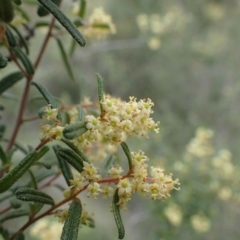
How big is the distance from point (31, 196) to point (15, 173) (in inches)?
1.6

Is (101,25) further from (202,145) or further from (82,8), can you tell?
(202,145)

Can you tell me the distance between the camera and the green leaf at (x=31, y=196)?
52 cm

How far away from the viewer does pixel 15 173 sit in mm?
518

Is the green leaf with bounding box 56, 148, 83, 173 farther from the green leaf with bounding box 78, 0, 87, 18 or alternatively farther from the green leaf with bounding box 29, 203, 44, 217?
the green leaf with bounding box 78, 0, 87, 18

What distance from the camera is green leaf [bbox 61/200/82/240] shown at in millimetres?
502

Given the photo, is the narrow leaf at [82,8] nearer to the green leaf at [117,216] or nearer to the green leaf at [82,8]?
the green leaf at [82,8]

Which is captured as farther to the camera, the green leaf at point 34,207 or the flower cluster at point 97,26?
the flower cluster at point 97,26

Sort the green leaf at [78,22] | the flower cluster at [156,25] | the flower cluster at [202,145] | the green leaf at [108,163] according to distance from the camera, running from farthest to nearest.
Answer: the flower cluster at [156,25]
the flower cluster at [202,145]
the green leaf at [78,22]
the green leaf at [108,163]

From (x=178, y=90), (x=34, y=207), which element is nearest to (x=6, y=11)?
(x=34, y=207)

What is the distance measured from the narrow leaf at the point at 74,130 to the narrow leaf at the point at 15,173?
0.07 meters

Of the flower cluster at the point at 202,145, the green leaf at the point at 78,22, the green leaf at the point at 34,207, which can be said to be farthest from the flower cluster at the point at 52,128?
the flower cluster at the point at 202,145

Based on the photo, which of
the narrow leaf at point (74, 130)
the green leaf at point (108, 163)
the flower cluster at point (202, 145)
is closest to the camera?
the narrow leaf at point (74, 130)

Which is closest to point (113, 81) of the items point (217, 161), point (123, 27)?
point (123, 27)

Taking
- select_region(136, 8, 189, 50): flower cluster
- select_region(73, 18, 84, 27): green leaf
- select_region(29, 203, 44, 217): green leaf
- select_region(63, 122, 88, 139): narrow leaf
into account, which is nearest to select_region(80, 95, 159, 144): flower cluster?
select_region(63, 122, 88, 139): narrow leaf
